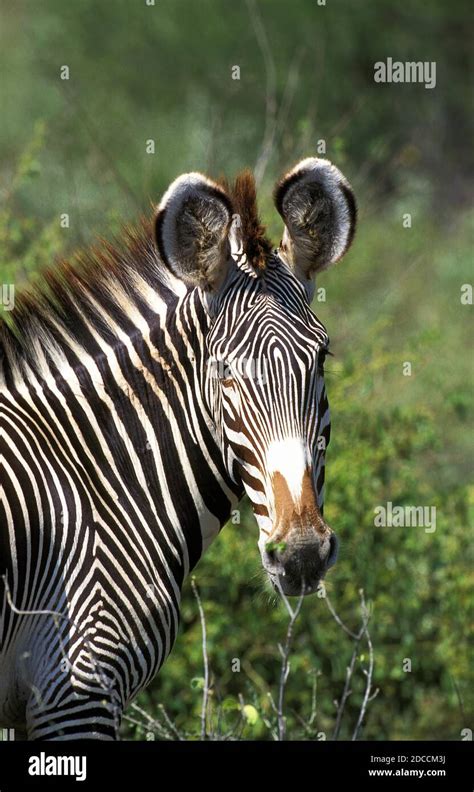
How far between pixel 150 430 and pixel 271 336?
704 mm

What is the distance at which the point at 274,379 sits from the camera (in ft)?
15.1

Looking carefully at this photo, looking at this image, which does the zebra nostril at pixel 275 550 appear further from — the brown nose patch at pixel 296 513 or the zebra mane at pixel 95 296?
the zebra mane at pixel 95 296

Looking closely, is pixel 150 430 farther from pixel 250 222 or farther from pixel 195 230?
pixel 250 222

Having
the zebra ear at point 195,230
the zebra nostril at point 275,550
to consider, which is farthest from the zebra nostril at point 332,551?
the zebra ear at point 195,230

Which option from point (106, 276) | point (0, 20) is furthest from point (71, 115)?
point (106, 276)

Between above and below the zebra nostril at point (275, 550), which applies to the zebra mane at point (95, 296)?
above

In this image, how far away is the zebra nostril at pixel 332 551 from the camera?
4.46m

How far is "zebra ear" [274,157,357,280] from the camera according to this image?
5.03 meters

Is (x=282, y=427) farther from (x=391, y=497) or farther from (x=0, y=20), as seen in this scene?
(x=0, y=20)

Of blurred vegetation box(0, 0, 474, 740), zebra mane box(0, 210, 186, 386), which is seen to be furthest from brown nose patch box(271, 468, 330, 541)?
zebra mane box(0, 210, 186, 386)

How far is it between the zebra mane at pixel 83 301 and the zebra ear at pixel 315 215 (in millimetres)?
552

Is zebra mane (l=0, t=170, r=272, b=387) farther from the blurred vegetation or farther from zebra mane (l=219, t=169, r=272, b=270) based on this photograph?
the blurred vegetation

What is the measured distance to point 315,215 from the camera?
5.13 m

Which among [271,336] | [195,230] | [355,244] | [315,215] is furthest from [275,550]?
[355,244]
